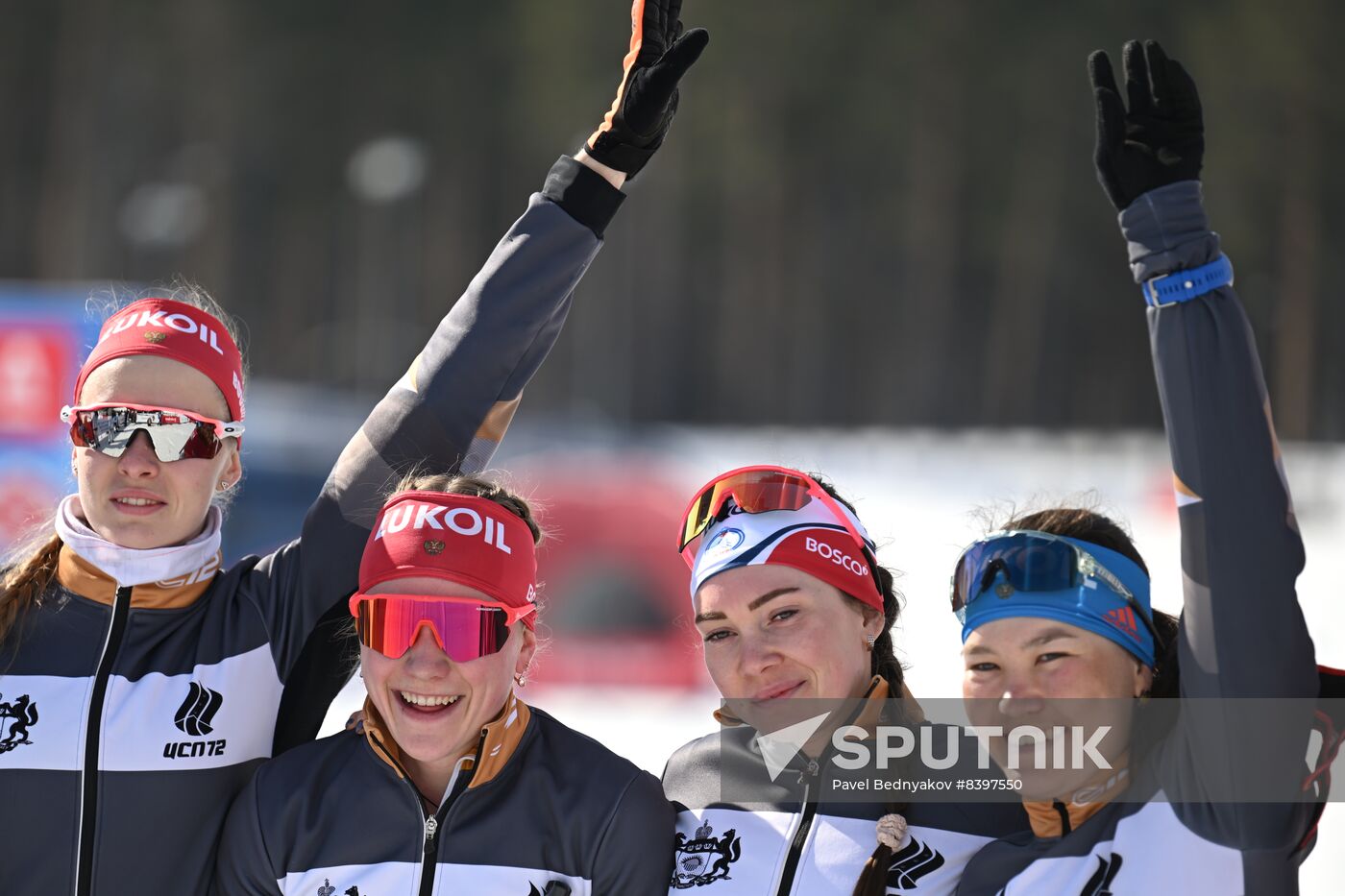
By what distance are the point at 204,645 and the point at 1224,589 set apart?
6.27 feet

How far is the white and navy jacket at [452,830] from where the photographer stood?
8.63ft

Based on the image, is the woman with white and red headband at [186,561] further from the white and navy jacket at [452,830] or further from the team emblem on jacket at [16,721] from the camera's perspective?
the white and navy jacket at [452,830]

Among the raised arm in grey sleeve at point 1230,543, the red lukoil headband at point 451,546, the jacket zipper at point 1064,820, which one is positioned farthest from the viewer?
the red lukoil headband at point 451,546

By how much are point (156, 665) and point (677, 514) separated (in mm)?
8054

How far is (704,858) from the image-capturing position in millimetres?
2711

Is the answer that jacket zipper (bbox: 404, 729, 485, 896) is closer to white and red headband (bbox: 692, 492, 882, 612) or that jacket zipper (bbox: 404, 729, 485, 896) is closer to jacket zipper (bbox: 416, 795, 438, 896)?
jacket zipper (bbox: 416, 795, 438, 896)

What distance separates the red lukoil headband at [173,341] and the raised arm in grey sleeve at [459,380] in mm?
300

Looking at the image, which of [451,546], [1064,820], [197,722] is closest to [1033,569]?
[1064,820]

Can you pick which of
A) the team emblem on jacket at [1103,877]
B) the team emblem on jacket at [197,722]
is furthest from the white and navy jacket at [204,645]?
the team emblem on jacket at [1103,877]

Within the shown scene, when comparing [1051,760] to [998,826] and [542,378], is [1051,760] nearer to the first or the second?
[998,826]

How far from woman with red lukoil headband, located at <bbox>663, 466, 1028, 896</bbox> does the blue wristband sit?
2.87 ft

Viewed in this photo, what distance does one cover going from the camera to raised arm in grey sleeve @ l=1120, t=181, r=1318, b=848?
7.17ft

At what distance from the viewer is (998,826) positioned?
271 centimetres

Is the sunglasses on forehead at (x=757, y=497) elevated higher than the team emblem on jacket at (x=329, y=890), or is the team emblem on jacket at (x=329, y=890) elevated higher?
the sunglasses on forehead at (x=757, y=497)
